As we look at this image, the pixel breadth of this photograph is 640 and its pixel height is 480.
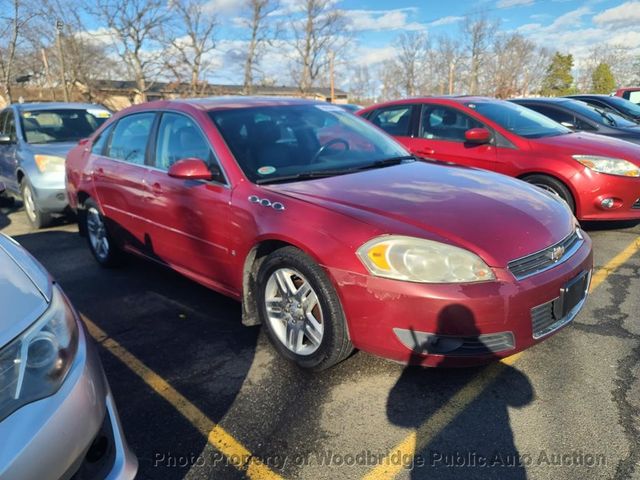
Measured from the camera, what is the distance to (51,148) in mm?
6441

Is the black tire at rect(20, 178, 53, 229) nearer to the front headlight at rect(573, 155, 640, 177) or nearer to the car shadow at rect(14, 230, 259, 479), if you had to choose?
the car shadow at rect(14, 230, 259, 479)

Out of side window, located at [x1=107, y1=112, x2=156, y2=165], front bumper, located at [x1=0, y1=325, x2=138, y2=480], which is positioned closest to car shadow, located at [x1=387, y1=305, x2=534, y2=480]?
front bumper, located at [x1=0, y1=325, x2=138, y2=480]

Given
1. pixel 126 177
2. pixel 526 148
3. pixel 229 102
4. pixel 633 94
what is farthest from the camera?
pixel 633 94

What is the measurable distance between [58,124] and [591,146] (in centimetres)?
700

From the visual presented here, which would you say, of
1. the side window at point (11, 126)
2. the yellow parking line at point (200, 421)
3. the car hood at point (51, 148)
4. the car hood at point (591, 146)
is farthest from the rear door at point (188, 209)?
the side window at point (11, 126)

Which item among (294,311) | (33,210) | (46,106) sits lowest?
(33,210)

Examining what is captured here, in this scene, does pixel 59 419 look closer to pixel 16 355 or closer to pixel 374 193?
pixel 16 355

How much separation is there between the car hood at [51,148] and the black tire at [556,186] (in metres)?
5.73

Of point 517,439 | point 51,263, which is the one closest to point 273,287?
point 517,439

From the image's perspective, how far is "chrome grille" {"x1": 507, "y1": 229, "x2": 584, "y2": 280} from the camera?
2328 millimetres

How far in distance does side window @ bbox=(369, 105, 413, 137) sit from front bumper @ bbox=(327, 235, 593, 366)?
4119 millimetres

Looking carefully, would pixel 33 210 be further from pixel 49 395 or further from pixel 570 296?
pixel 570 296

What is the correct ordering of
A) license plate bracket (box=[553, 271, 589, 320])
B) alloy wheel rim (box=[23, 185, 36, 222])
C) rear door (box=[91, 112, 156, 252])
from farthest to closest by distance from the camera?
alloy wheel rim (box=[23, 185, 36, 222]) → rear door (box=[91, 112, 156, 252]) → license plate bracket (box=[553, 271, 589, 320])

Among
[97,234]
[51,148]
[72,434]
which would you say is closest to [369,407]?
[72,434]
